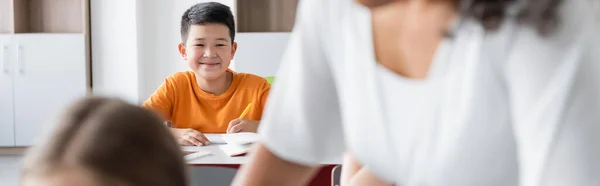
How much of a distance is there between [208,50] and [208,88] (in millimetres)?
151

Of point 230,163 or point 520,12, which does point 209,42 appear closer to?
point 230,163

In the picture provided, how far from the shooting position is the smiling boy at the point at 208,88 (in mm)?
2695

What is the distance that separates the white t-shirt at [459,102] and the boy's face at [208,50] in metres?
1.85

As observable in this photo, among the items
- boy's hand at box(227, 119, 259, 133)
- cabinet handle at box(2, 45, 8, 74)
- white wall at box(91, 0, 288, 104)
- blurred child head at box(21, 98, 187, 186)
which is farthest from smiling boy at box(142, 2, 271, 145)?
cabinet handle at box(2, 45, 8, 74)

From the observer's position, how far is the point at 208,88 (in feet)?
9.09

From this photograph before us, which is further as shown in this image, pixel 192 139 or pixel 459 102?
pixel 192 139

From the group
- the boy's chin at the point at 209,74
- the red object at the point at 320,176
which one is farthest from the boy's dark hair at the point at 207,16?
the red object at the point at 320,176

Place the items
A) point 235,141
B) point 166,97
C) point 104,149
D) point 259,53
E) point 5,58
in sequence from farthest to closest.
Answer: point 5,58, point 259,53, point 166,97, point 235,141, point 104,149

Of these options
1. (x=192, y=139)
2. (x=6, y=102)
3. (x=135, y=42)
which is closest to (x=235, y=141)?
(x=192, y=139)

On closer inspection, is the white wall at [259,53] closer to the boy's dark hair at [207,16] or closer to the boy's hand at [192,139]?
the boy's dark hair at [207,16]

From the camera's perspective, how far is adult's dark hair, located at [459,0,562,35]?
0.61 m

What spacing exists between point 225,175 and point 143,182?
152cm

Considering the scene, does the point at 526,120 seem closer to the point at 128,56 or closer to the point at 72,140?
the point at 72,140

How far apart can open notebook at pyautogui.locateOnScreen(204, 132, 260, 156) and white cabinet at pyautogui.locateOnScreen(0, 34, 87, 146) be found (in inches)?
115
